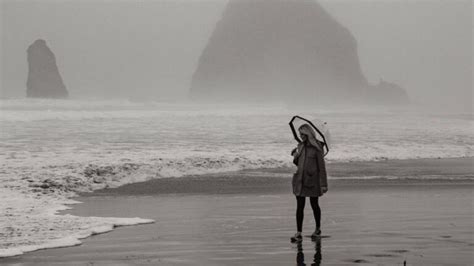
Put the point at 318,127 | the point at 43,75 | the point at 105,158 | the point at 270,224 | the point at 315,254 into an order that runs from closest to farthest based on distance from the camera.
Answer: the point at 315,254, the point at 318,127, the point at 270,224, the point at 105,158, the point at 43,75

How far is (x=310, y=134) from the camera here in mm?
10375

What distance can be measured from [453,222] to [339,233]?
1864 mm

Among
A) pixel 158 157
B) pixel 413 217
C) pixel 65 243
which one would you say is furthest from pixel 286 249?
pixel 158 157

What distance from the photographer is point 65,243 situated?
9.75 meters

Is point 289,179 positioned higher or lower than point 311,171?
higher

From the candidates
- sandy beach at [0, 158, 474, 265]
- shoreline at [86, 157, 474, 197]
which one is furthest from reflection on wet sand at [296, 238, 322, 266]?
shoreline at [86, 157, 474, 197]

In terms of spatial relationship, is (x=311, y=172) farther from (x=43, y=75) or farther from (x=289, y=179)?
(x=43, y=75)

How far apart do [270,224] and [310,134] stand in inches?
63.1

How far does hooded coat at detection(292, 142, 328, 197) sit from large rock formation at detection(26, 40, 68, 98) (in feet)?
419

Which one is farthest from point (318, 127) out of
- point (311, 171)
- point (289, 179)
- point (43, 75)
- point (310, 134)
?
point (43, 75)

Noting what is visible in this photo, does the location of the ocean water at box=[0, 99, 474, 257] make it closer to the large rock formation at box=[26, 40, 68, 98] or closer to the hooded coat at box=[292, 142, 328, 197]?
the hooded coat at box=[292, 142, 328, 197]

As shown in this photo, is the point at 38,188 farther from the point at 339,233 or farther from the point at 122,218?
the point at 339,233

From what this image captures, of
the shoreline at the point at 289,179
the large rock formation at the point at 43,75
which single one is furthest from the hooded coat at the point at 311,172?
the large rock formation at the point at 43,75

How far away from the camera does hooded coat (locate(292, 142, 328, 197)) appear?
10422 millimetres
